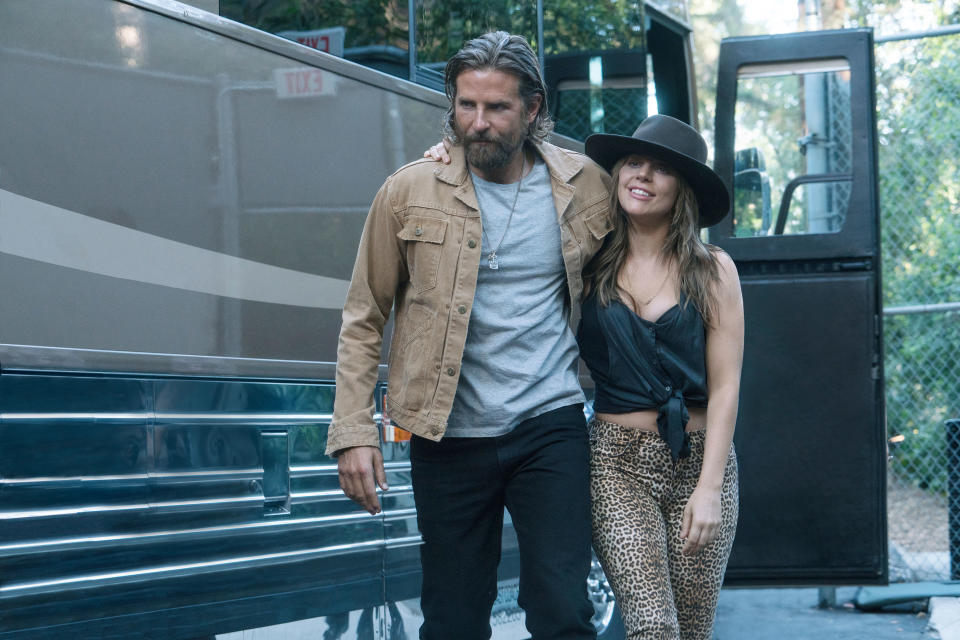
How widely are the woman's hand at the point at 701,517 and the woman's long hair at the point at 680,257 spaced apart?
450 mm

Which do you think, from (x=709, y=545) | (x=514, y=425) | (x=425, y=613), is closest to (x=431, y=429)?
(x=514, y=425)

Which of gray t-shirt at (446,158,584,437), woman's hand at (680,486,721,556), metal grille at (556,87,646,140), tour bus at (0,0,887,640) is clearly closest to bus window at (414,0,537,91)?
tour bus at (0,0,887,640)

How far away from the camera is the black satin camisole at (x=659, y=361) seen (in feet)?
10.0

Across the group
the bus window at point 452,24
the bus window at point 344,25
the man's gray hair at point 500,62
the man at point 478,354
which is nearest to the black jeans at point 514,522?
the man at point 478,354

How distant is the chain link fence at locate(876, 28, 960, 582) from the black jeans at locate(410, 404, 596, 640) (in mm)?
4823

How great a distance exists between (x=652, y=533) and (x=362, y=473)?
747 mm

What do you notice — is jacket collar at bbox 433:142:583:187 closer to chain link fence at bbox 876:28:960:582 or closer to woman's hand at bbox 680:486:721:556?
woman's hand at bbox 680:486:721:556

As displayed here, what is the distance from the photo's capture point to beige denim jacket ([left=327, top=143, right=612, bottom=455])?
9.84 ft

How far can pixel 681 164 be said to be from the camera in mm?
3139

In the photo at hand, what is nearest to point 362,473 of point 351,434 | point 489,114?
point 351,434

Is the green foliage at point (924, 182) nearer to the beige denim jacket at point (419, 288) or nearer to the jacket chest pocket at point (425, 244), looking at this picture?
the beige denim jacket at point (419, 288)

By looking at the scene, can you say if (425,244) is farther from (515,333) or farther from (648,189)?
(648,189)

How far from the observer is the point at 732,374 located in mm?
3080

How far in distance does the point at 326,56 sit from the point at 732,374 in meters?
1.52
